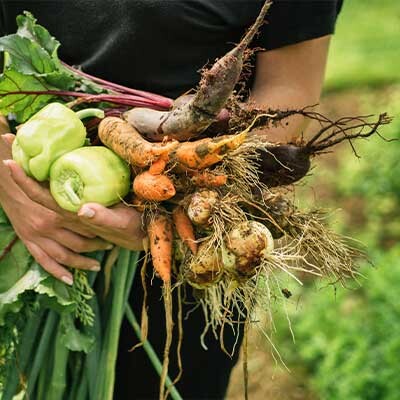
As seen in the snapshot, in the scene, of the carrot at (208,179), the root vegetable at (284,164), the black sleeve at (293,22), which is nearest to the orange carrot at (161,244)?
the carrot at (208,179)

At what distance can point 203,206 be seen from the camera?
1.39 metres

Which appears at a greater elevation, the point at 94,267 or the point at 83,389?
the point at 94,267

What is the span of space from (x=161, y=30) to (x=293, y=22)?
0.26 m

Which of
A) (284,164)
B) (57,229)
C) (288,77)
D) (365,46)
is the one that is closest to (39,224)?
(57,229)

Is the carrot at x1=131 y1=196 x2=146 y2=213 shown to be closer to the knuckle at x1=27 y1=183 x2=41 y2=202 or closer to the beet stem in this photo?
the knuckle at x1=27 y1=183 x2=41 y2=202

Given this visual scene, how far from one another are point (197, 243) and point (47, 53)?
0.44 m

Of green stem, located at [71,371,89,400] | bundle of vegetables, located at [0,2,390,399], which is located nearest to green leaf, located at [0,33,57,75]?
bundle of vegetables, located at [0,2,390,399]

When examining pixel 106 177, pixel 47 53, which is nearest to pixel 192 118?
pixel 106 177

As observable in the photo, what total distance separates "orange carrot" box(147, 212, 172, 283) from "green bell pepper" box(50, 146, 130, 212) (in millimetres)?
78

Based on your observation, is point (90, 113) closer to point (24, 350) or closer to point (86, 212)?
point (86, 212)

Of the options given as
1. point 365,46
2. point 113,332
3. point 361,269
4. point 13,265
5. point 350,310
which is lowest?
point 365,46

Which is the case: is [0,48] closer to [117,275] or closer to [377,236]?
[117,275]

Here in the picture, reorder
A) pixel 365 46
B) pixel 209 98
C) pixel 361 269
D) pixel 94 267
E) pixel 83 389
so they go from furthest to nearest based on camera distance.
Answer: pixel 365 46 < pixel 361 269 < pixel 83 389 < pixel 94 267 < pixel 209 98

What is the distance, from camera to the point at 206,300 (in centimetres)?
155
